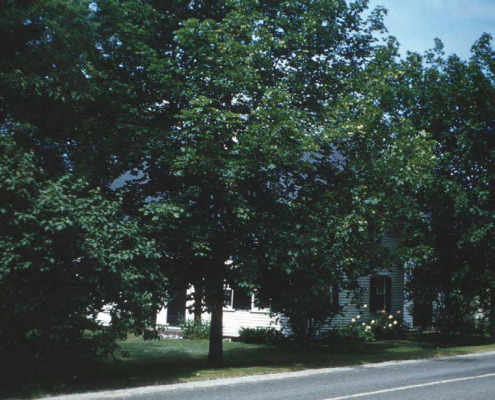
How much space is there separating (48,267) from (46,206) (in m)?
1.21

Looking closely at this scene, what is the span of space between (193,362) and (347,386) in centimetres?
628

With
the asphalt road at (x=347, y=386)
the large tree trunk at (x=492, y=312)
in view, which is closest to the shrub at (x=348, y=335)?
the large tree trunk at (x=492, y=312)

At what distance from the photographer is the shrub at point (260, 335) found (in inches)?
952

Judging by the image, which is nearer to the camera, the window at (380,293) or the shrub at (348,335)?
the shrub at (348,335)

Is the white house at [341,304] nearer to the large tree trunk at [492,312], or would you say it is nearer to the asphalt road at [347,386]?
the large tree trunk at [492,312]

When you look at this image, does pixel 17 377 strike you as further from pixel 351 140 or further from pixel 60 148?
pixel 351 140

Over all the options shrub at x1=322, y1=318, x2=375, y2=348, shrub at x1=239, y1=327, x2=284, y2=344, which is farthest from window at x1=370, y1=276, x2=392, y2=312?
shrub at x1=239, y1=327, x2=284, y2=344

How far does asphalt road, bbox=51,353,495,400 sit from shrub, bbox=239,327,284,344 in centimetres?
782

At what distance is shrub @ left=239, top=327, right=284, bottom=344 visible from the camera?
2419 centimetres

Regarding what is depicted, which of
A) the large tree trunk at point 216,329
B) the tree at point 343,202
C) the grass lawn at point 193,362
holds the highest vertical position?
the tree at point 343,202

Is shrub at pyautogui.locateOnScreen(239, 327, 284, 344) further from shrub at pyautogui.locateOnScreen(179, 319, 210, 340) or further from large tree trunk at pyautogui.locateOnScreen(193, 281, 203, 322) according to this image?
large tree trunk at pyautogui.locateOnScreen(193, 281, 203, 322)

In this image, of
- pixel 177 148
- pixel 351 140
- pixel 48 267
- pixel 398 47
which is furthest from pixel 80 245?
pixel 398 47

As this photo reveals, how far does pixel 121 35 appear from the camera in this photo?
16.3m

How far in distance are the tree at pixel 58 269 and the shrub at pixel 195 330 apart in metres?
12.5
